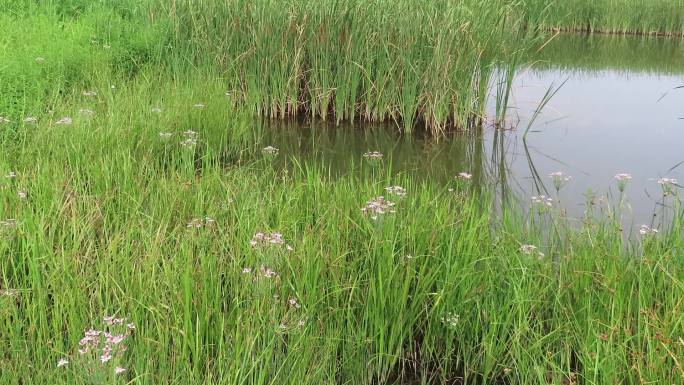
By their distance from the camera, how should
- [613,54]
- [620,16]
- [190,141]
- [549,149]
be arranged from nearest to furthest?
[190,141] < [549,149] < [613,54] < [620,16]

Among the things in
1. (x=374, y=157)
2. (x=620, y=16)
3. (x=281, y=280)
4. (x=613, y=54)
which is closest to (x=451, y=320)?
(x=281, y=280)

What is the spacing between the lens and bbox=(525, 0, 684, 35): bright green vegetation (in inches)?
632

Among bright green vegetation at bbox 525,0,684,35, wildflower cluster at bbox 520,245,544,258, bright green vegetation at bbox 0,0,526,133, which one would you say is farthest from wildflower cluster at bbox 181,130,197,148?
bright green vegetation at bbox 525,0,684,35

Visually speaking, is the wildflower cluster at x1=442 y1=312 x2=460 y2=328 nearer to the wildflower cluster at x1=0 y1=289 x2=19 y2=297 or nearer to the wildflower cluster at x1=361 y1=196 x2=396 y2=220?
the wildflower cluster at x1=361 y1=196 x2=396 y2=220

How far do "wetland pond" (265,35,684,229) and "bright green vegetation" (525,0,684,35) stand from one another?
7.93 metres

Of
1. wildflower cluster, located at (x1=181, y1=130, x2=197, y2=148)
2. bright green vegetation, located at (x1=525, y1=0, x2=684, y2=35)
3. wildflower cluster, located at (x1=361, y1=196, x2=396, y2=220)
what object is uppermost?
bright green vegetation, located at (x1=525, y1=0, x2=684, y2=35)

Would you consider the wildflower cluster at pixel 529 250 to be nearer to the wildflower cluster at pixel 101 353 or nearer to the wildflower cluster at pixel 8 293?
the wildflower cluster at pixel 101 353

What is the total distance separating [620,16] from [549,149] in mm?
12236

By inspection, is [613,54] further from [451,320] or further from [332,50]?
[451,320]

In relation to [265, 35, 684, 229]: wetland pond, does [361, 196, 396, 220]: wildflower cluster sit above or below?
above

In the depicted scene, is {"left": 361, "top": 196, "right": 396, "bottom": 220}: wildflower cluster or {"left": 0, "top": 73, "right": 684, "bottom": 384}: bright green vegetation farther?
{"left": 361, "top": 196, "right": 396, "bottom": 220}: wildflower cluster

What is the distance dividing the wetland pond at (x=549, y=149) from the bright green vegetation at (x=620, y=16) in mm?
7931

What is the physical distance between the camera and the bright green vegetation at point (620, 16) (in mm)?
16047

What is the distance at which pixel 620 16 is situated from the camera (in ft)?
54.5
